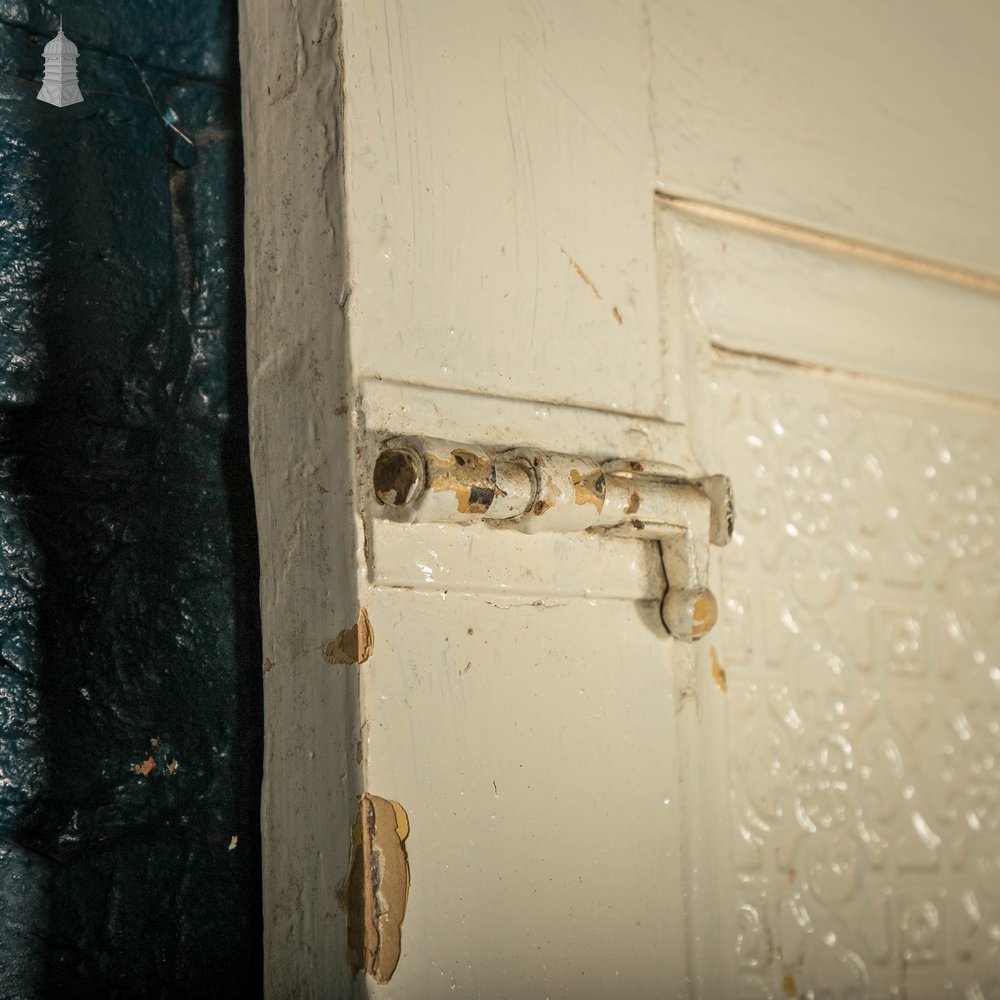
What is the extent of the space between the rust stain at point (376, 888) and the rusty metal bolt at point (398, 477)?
0.16 m

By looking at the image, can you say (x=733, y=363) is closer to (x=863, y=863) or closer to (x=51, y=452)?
(x=863, y=863)

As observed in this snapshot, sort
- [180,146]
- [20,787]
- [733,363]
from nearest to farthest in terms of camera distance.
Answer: [20,787], [180,146], [733,363]

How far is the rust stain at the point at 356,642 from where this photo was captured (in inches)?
23.9

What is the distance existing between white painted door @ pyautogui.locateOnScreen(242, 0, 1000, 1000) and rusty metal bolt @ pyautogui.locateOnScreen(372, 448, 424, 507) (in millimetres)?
10

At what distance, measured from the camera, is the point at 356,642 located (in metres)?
0.61

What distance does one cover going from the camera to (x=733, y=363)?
33.9 inches

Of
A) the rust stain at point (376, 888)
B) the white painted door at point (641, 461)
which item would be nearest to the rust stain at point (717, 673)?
the white painted door at point (641, 461)

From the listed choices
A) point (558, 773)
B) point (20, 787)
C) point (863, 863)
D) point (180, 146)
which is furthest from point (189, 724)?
point (863, 863)

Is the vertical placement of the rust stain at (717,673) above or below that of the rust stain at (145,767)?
above

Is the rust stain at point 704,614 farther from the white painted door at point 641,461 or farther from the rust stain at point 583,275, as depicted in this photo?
the rust stain at point 583,275

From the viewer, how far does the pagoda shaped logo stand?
0.71 metres

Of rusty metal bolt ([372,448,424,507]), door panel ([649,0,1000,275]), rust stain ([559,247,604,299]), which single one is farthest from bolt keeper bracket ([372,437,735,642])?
door panel ([649,0,1000,275])

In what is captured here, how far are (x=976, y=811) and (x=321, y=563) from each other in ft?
1.95

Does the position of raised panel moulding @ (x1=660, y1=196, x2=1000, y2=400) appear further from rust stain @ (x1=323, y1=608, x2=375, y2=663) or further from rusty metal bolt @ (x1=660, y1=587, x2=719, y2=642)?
rust stain @ (x1=323, y1=608, x2=375, y2=663)
